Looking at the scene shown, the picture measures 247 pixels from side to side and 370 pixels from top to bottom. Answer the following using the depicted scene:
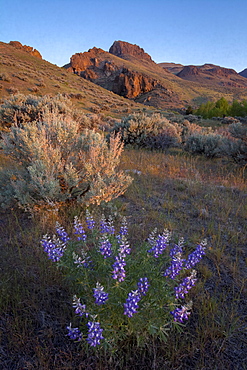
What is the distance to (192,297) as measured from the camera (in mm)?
2098

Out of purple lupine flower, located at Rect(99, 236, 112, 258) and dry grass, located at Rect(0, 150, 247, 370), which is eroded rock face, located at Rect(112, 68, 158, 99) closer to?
dry grass, located at Rect(0, 150, 247, 370)

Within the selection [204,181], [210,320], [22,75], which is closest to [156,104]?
[22,75]

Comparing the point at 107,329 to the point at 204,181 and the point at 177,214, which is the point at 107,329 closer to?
the point at 177,214

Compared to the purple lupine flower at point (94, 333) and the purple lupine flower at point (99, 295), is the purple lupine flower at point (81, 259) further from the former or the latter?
the purple lupine flower at point (94, 333)

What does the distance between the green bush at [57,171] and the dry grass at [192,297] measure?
0.31 meters

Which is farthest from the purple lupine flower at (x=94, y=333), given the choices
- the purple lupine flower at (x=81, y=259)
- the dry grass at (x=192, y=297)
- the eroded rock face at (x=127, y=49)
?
the eroded rock face at (x=127, y=49)

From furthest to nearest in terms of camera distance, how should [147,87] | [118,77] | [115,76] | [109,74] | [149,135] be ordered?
[109,74] < [115,76] < [147,87] < [118,77] < [149,135]

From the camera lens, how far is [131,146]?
8.97 metres

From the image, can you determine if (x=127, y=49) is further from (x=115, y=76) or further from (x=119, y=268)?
(x=119, y=268)

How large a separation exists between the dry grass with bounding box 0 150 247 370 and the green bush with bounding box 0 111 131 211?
31 cm

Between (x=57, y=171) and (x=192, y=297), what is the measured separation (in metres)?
2.66

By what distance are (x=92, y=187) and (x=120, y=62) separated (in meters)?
107

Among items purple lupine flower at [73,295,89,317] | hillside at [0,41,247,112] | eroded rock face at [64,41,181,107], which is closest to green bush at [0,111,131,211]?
purple lupine flower at [73,295,89,317]

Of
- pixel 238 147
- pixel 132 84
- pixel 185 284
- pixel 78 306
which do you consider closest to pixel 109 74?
pixel 132 84
